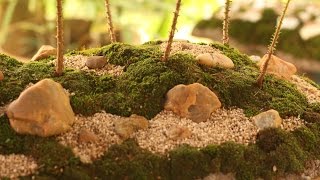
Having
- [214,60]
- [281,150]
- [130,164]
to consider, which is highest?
[214,60]

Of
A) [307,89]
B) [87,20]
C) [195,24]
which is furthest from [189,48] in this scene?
[87,20]

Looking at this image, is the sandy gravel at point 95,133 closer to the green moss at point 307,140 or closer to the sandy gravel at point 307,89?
the green moss at point 307,140

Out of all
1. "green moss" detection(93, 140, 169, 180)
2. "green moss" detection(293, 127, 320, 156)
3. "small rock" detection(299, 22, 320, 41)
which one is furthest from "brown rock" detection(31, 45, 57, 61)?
"small rock" detection(299, 22, 320, 41)

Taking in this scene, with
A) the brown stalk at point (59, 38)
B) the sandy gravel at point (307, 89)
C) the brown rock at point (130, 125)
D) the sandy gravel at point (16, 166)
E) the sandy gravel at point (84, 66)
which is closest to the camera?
the sandy gravel at point (16, 166)

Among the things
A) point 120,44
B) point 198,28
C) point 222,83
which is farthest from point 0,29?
point 222,83

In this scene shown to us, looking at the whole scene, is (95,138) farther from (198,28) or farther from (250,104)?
(198,28)

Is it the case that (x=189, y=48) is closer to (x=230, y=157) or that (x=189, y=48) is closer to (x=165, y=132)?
(x=165, y=132)

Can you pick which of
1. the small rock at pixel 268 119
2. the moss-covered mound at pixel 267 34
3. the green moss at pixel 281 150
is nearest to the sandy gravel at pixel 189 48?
the small rock at pixel 268 119
